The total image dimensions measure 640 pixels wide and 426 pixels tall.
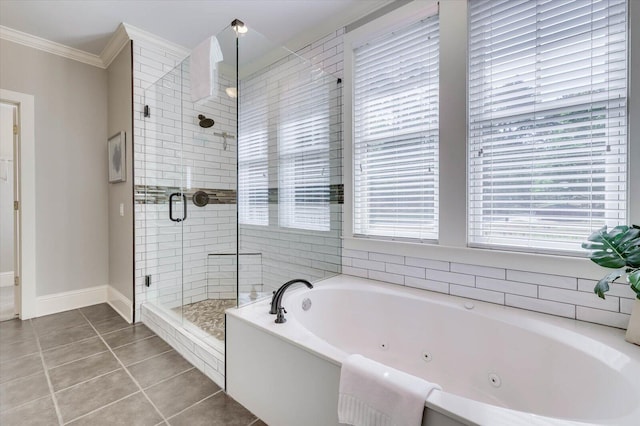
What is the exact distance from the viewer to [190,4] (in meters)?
2.37

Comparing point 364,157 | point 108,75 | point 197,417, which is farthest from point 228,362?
point 108,75

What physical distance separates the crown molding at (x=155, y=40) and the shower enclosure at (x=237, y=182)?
43 cm

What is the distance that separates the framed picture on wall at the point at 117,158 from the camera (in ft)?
9.53

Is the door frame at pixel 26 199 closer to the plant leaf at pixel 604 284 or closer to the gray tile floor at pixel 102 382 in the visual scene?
the gray tile floor at pixel 102 382

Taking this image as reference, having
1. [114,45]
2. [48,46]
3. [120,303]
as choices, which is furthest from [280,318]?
[48,46]

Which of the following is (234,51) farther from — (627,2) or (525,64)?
(627,2)

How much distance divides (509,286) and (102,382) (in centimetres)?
251

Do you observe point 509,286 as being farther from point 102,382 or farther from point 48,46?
point 48,46

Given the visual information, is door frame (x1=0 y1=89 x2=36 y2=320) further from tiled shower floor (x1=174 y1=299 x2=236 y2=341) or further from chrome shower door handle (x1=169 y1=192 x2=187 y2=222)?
tiled shower floor (x1=174 y1=299 x2=236 y2=341)

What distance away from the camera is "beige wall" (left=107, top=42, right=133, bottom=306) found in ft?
9.32

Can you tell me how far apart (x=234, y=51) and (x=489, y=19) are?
5.07ft

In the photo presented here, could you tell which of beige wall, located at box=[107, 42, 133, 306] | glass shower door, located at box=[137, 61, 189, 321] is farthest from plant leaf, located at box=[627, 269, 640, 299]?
beige wall, located at box=[107, 42, 133, 306]

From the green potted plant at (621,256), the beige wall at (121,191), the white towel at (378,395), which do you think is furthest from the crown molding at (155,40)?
the green potted plant at (621,256)

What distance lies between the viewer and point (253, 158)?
2.34m
